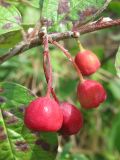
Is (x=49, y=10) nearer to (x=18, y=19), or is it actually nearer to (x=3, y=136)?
(x=18, y=19)

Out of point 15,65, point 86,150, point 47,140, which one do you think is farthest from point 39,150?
point 86,150

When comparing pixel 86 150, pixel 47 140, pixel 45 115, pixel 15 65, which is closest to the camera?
pixel 45 115

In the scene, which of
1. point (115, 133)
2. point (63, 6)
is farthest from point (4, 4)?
point (115, 133)

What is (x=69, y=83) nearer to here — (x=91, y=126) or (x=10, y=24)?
(x=91, y=126)

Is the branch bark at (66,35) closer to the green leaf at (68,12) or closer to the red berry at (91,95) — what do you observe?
the green leaf at (68,12)

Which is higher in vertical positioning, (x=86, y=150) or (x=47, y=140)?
(x=47, y=140)

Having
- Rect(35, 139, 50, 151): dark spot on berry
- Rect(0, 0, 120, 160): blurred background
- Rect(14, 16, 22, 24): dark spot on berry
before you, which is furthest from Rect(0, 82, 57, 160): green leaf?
Rect(0, 0, 120, 160): blurred background

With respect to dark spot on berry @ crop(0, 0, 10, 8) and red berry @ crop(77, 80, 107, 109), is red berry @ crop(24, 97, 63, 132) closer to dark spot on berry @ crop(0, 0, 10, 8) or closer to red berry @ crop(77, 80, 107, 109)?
red berry @ crop(77, 80, 107, 109)
